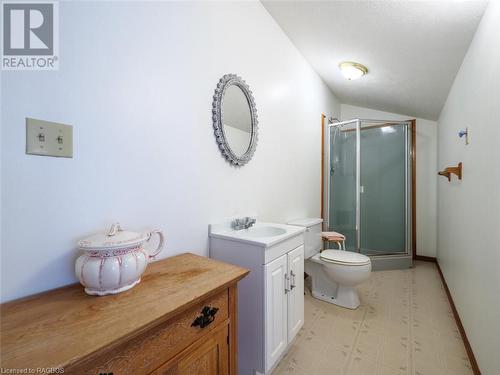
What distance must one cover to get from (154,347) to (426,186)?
13.5ft

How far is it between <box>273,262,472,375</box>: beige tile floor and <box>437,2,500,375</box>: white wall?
0.63 ft

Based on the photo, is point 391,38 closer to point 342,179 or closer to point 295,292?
point 342,179

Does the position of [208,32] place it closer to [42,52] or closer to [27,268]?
[42,52]

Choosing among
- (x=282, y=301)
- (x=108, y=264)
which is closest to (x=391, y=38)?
(x=282, y=301)

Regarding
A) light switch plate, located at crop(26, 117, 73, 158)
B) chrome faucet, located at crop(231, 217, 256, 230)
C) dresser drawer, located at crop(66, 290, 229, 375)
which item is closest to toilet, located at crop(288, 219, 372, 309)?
chrome faucet, located at crop(231, 217, 256, 230)

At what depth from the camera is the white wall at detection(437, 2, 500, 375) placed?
1149 millimetres

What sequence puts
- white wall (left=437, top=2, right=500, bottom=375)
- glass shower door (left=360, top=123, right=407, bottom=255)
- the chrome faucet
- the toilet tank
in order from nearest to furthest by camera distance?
white wall (left=437, top=2, right=500, bottom=375) < the chrome faucet < the toilet tank < glass shower door (left=360, top=123, right=407, bottom=255)

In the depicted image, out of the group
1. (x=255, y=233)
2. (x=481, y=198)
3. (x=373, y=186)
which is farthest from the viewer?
Result: (x=373, y=186)

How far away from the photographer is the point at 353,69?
2.43 meters

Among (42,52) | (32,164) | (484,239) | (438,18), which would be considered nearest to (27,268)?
(32,164)

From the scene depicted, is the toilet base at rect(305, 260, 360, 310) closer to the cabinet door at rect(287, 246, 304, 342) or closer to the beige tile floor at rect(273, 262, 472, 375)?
the beige tile floor at rect(273, 262, 472, 375)

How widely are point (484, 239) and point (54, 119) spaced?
2.11 metres

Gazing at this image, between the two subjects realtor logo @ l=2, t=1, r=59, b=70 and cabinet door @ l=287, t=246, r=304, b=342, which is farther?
cabinet door @ l=287, t=246, r=304, b=342

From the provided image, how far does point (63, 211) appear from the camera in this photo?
851 mm
